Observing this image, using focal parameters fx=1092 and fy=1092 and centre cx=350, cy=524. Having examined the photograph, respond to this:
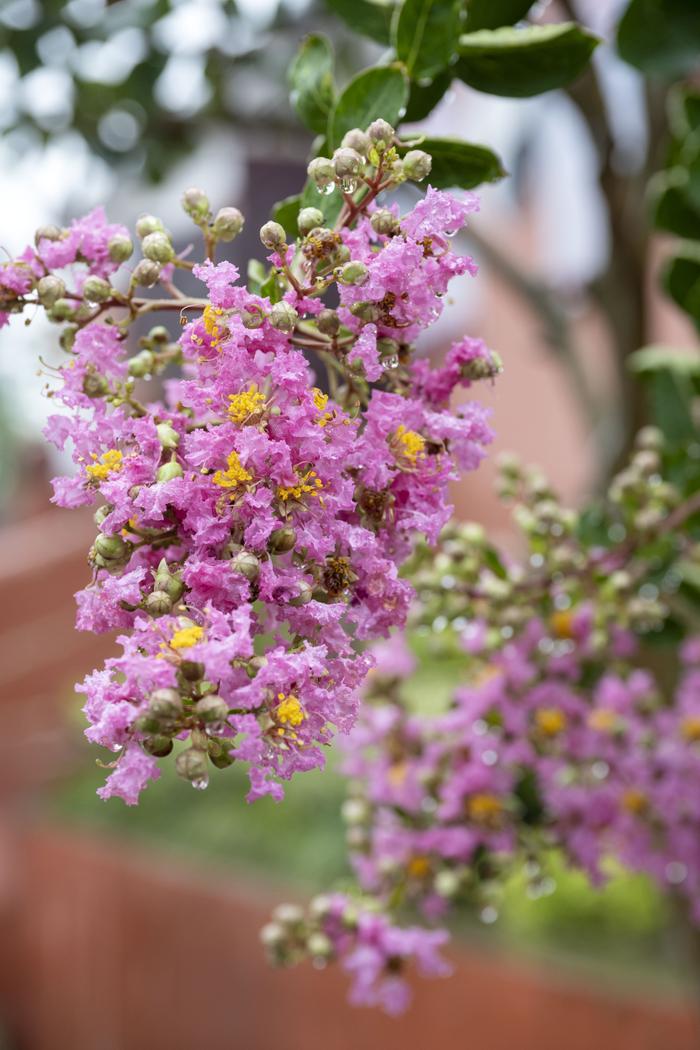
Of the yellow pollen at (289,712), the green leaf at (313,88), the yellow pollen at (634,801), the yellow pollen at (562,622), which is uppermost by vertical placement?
the green leaf at (313,88)

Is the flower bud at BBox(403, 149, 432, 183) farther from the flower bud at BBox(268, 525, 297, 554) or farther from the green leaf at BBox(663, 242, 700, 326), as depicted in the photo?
the green leaf at BBox(663, 242, 700, 326)

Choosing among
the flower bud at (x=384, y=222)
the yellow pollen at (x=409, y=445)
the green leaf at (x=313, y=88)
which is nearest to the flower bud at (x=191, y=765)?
the yellow pollen at (x=409, y=445)

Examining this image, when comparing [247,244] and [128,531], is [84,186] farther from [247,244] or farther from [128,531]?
[128,531]

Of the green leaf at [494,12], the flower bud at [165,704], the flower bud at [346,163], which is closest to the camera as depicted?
the flower bud at [165,704]

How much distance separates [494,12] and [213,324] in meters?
0.52

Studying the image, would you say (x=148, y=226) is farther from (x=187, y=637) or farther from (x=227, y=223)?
(x=187, y=637)

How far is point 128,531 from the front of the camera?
2.19 ft

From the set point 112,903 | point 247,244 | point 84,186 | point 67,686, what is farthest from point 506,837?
point 67,686

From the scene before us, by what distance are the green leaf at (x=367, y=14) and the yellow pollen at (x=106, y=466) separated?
1.81ft

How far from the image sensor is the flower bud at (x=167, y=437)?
0.67 m

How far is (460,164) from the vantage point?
2.82 feet

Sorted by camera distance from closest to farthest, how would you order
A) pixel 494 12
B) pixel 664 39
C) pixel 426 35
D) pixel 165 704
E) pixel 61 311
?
pixel 165 704 → pixel 61 311 → pixel 426 35 → pixel 494 12 → pixel 664 39

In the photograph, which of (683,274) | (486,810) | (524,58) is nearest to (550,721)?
(486,810)

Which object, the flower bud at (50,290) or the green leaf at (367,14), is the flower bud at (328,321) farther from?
the green leaf at (367,14)
